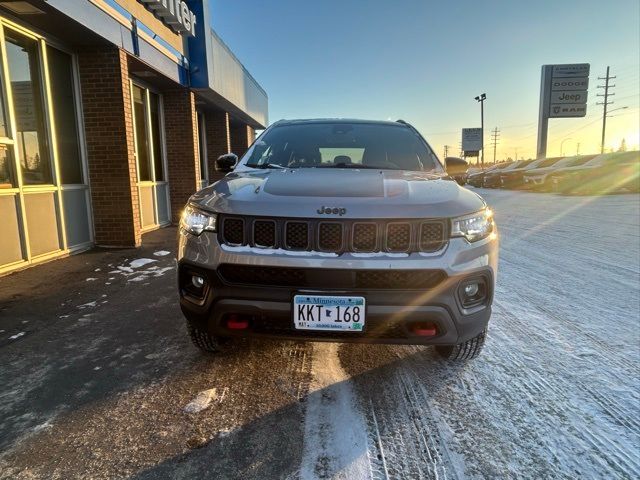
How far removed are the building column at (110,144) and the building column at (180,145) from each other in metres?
2.97

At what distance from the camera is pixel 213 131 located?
1362 cm

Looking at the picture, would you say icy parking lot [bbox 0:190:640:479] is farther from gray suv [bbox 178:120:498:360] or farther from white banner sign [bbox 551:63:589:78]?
white banner sign [bbox 551:63:589:78]

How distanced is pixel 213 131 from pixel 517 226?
32.0 feet

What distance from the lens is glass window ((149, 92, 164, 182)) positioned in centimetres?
914

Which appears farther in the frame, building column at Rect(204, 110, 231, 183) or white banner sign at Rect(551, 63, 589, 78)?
white banner sign at Rect(551, 63, 589, 78)

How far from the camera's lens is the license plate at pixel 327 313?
82.3 inches

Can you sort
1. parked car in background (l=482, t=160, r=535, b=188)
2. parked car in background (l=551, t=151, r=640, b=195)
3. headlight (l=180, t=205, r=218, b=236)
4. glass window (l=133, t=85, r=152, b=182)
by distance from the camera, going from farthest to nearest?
parked car in background (l=482, t=160, r=535, b=188) → parked car in background (l=551, t=151, r=640, b=195) → glass window (l=133, t=85, r=152, b=182) → headlight (l=180, t=205, r=218, b=236)

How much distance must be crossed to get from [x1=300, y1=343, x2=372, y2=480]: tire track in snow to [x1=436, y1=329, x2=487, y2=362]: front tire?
690 mm

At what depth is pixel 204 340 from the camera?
269cm

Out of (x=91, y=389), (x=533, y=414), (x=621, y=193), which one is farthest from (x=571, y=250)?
(x=621, y=193)

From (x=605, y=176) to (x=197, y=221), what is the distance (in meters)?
19.4

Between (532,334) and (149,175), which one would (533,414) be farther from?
(149,175)

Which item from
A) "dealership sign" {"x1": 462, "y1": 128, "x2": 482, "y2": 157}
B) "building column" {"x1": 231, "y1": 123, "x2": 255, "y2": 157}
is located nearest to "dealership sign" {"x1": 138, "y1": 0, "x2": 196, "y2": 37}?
"building column" {"x1": 231, "y1": 123, "x2": 255, "y2": 157}

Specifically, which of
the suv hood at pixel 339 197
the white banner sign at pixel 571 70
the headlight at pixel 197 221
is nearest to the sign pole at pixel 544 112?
the white banner sign at pixel 571 70
